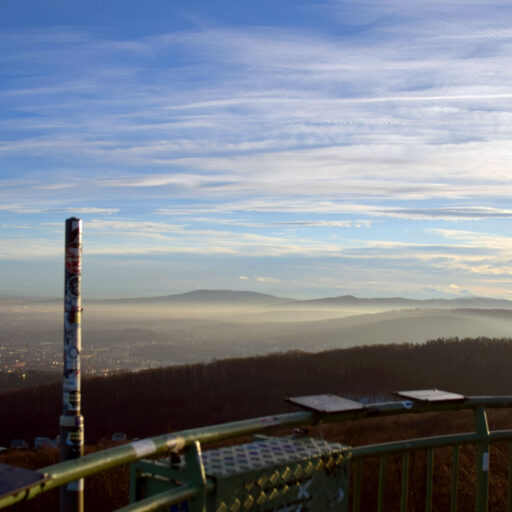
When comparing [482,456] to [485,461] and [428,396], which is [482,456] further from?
[428,396]

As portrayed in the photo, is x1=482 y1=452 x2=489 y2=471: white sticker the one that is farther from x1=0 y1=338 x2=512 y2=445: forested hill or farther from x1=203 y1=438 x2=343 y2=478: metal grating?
x1=0 y1=338 x2=512 y2=445: forested hill

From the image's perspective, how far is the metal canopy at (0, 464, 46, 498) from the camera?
7.63 ft

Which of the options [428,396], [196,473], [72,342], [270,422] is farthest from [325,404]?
[72,342]

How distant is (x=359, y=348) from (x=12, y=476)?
134 m

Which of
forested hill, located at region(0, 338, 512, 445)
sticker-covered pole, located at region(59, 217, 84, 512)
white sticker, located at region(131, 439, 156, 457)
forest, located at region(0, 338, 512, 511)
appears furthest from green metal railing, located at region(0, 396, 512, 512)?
forested hill, located at region(0, 338, 512, 445)

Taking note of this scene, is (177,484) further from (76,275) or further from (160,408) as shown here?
(160,408)

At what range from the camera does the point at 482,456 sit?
190 inches

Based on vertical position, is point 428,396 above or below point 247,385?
above

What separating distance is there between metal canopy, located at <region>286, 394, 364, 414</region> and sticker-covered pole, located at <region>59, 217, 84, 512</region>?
1216mm

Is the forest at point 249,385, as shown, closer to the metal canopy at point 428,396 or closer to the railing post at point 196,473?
the metal canopy at point 428,396

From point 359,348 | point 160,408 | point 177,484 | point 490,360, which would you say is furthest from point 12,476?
point 359,348

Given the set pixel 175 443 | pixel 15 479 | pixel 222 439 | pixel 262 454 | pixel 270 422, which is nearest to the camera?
pixel 15 479

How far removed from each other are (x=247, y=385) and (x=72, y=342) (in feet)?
392

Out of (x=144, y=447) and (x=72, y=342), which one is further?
(x=72, y=342)
